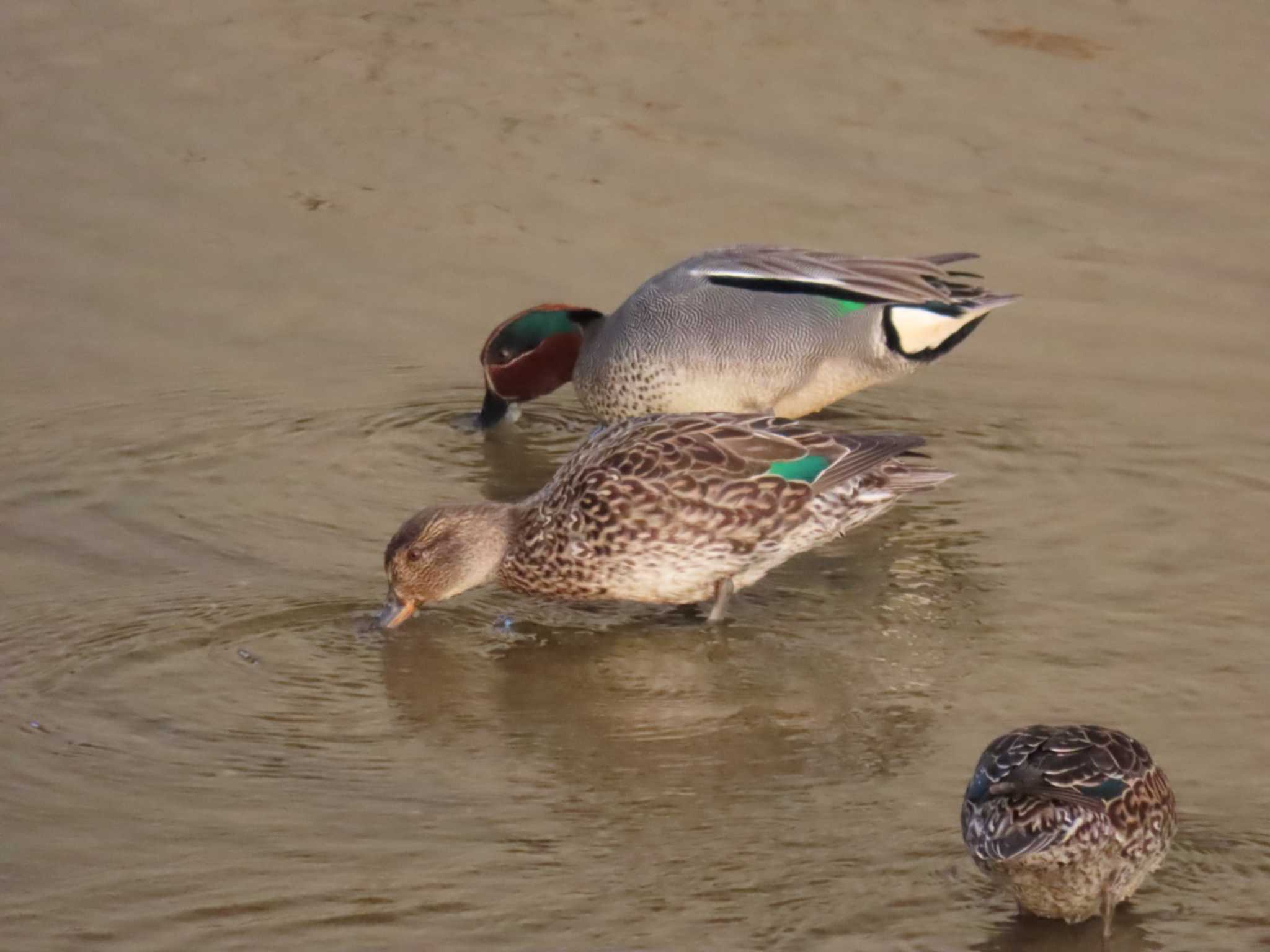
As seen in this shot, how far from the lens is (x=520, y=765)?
5238mm

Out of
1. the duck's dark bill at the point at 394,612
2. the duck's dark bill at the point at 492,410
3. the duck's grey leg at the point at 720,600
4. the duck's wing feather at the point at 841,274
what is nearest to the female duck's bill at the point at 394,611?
the duck's dark bill at the point at 394,612

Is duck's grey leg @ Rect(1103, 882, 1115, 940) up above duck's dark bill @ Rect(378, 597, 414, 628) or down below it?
below

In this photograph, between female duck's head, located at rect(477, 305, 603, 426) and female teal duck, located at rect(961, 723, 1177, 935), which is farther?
female duck's head, located at rect(477, 305, 603, 426)

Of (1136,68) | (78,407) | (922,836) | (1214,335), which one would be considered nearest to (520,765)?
(922,836)

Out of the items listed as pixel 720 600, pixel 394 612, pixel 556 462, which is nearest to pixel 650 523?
pixel 720 600

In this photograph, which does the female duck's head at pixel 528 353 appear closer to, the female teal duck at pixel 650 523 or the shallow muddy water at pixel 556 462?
the shallow muddy water at pixel 556 462

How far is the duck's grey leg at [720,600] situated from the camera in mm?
6188

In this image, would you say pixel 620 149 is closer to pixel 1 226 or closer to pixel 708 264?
pixel 708 264

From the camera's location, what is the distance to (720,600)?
6195mm

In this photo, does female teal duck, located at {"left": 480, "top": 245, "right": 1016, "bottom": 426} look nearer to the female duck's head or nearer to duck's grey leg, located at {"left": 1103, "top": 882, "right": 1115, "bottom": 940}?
the female duck's head

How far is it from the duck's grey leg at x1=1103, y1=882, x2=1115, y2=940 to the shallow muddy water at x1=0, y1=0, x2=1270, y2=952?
0.13 ft

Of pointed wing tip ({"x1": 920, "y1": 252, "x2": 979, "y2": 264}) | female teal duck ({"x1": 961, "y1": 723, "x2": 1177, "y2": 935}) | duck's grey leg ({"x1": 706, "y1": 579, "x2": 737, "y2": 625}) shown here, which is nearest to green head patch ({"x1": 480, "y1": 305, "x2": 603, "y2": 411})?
pointed wing tip ({"x1": 920, "y1": 252, "x2": 979, "y2": 264})

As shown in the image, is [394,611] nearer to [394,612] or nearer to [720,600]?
[394,612]

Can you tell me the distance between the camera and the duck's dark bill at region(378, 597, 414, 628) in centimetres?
602
